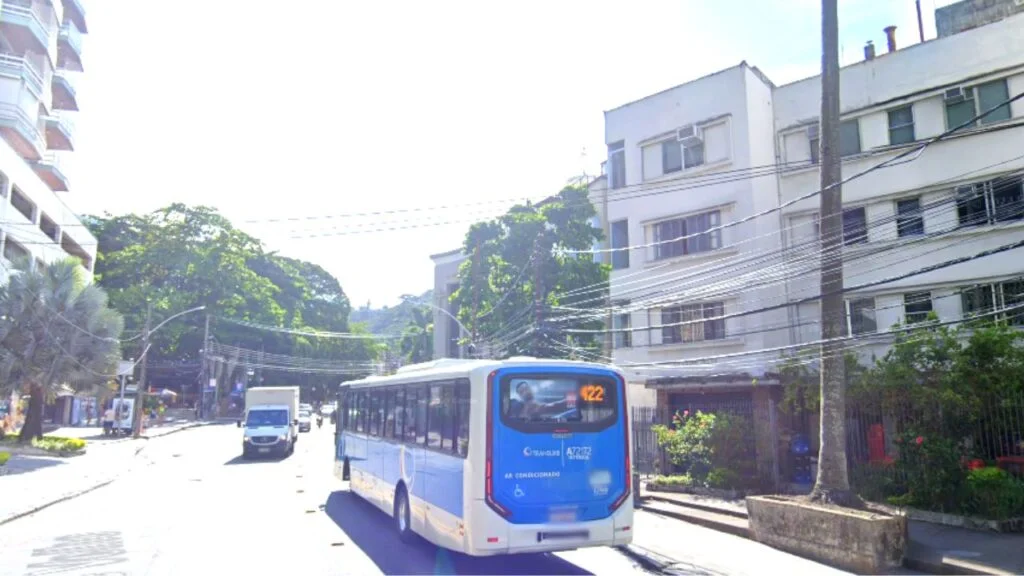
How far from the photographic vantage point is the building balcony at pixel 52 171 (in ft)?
137

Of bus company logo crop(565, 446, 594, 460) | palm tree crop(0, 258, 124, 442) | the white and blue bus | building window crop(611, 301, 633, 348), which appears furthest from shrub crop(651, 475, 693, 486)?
palm tree crop(0, 258, 124, 442)

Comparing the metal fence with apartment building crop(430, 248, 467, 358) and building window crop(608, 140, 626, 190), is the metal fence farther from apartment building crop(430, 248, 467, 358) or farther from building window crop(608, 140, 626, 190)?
apartment building crop(430, 248, 467, 358)

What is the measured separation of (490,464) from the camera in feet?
27.9

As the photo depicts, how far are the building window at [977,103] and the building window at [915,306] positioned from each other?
4566 mm

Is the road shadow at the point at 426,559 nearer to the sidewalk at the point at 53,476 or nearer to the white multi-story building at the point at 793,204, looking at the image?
the sidewalk at the point at 53,476

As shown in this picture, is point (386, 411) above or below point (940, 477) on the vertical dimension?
above

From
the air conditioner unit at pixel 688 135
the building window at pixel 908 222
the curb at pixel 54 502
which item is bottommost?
the curb at pixel 54 502

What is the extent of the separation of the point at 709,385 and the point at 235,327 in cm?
5023

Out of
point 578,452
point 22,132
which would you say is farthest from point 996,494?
point 22,132

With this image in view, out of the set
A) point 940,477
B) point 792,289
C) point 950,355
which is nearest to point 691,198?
point 792,289

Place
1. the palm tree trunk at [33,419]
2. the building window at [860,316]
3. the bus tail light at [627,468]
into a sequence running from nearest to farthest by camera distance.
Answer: the bus tail light at [627,468], the building window at [860,316], the palm tree trunk at [33,419]

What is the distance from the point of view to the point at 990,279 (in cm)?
1820

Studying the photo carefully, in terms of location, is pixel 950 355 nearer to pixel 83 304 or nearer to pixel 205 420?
pixel 83 304

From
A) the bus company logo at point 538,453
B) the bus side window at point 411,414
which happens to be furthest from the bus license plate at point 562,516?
the bus side window at point 411,414
